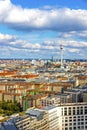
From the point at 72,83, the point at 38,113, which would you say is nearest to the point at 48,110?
the point at 38,113

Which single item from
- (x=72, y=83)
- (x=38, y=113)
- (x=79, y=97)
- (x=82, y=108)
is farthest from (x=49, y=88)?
(x=38, y=113)

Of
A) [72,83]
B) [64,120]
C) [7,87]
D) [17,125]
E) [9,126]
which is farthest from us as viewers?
[72,83]

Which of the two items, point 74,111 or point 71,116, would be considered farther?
point 74,111

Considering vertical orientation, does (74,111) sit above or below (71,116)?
above

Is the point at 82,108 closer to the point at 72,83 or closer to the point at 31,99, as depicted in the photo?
the point at 31,99

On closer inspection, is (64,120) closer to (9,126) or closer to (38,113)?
(38,113)

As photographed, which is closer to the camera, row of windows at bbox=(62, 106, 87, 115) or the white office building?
the white office building

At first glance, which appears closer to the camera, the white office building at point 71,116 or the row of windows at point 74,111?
the white office building at point 71,116

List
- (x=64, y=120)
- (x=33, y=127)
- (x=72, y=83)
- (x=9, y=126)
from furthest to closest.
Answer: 1. (x=72, y=83)
2. (x=64, y=120)
3. (x=33, y=127)
4. (x=9, y=126)

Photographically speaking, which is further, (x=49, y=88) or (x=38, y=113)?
(x=49, y=88)
